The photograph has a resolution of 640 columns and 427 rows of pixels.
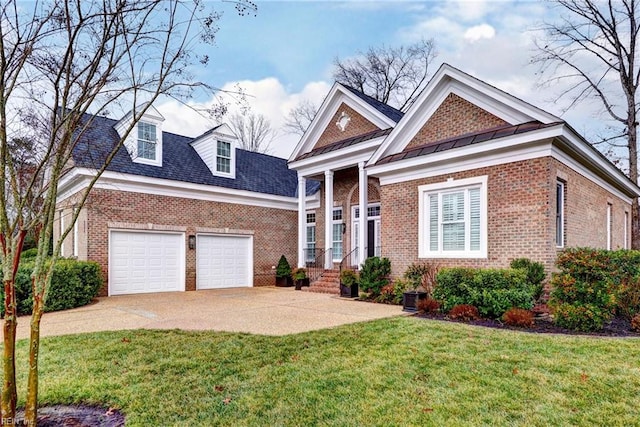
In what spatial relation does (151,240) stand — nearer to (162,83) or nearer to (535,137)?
(162,83)

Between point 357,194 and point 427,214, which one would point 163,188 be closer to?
point 357,194

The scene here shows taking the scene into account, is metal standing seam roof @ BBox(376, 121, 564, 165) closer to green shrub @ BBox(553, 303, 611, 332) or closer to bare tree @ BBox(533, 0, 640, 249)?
green shrub @ BBox(553, 303, 611, 332)

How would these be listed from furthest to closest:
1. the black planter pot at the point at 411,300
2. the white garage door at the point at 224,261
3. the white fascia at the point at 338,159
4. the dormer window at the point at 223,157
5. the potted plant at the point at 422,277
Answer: the dormer window at the point at 223,157 → the white garage door at the point at 224,261 → the white fascia at the point at 338,159 → the potted plant at the point at 422,277 → the black planter pot at the point at 411,300

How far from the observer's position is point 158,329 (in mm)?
7250

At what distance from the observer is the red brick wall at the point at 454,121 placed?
1046 cm

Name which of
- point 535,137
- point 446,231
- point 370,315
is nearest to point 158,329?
point 370,315

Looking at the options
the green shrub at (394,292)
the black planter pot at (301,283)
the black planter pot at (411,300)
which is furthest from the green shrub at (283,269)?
the black planter pot at (411,300)

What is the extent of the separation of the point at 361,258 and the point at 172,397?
381 inches

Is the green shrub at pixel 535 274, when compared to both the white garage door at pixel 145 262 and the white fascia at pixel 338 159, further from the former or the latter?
the white garage door at pixel 145 262

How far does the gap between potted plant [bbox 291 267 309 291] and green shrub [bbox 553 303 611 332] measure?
9698mm

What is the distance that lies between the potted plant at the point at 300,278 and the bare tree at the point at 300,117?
62.6ft

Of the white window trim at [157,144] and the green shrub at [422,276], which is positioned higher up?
the white window trim at [157,144]

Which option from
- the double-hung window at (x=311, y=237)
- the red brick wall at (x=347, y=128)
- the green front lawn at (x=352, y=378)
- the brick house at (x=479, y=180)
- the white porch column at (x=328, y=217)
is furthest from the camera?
the double-hung window at (x=311, y=237)

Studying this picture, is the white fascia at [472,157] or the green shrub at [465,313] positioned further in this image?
the white fascia at [472,157]
